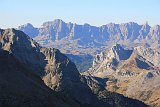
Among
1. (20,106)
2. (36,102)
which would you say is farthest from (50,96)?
(20,106)

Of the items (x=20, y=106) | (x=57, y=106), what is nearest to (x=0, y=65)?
(x=57, y=106)

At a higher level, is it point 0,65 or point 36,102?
point 0,65

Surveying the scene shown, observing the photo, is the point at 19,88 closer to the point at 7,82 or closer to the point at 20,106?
the point at 7,82

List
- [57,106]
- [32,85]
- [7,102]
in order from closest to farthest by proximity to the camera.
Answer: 1. [7,102]
2. [57,106]
3. [32,85]

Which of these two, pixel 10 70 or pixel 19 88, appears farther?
pixel 10 70

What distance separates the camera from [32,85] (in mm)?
193625

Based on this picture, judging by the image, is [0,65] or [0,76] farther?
[0,65]

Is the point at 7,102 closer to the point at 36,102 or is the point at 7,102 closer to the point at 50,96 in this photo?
the point at 36,102

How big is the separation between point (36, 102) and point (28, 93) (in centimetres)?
1014

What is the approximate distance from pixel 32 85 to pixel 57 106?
19.5 meters

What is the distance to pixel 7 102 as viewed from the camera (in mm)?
150250

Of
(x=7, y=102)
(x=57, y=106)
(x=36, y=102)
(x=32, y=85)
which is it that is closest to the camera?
(x=7, y=102)

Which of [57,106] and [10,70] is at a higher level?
[10,70]

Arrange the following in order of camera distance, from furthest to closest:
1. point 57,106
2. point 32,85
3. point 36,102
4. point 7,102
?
point 32,85
point 57,106
point 36,102
point 7,102
